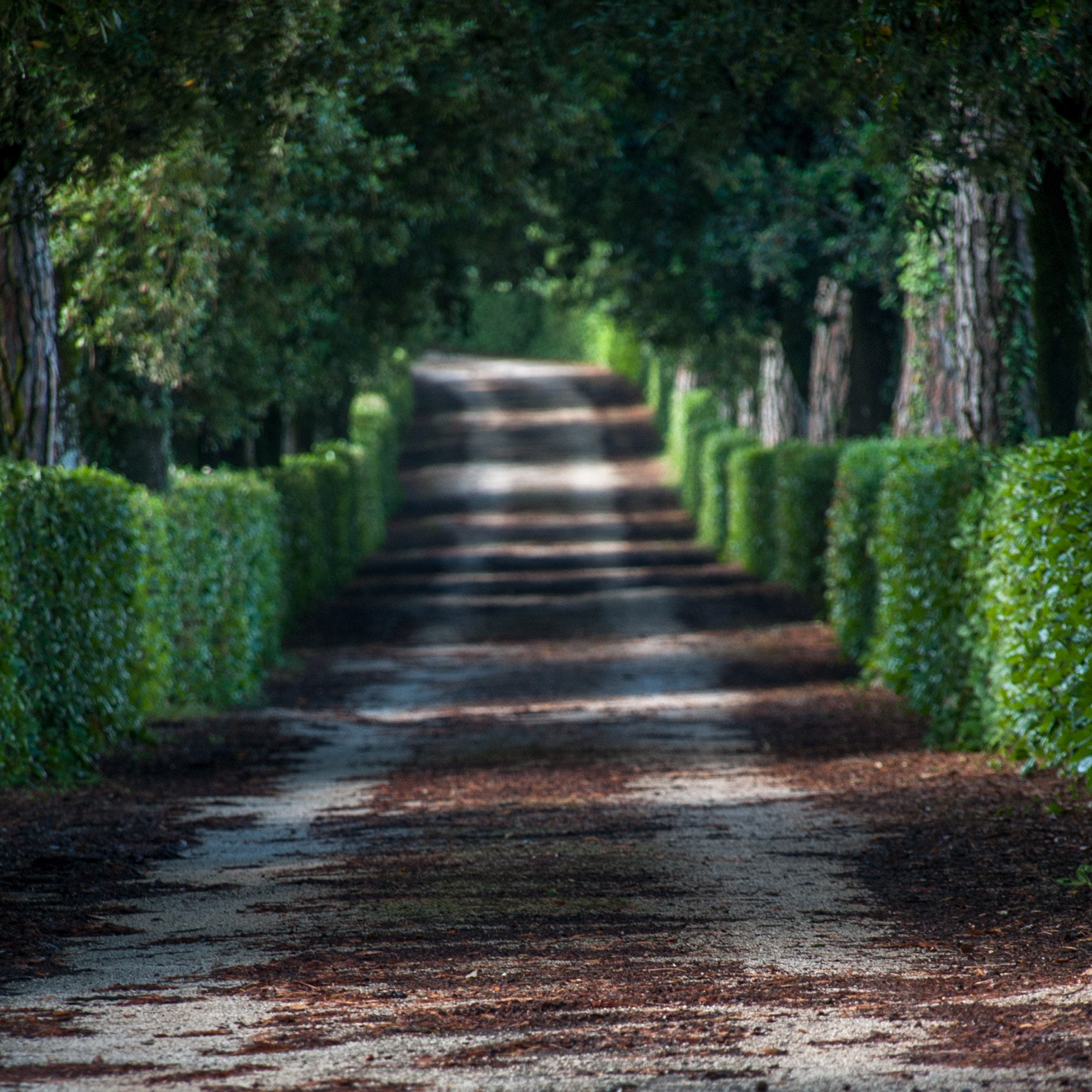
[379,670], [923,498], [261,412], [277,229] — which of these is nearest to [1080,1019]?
[923,498]

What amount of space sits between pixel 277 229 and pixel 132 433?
2.42 meters

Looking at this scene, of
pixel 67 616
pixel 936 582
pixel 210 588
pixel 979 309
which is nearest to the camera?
pixel 67 616

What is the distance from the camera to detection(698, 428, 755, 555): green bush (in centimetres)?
3009

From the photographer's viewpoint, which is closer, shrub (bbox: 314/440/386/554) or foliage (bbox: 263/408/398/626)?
foliage (bbox: 263/408/398/626)

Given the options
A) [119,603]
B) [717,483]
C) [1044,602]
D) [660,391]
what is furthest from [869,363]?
[660,391]

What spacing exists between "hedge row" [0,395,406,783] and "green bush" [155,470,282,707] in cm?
2

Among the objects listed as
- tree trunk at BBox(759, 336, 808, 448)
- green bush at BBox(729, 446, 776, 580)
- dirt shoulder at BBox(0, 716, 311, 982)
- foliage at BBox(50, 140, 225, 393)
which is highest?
foliage at BBox(50, 140, 225, 393)

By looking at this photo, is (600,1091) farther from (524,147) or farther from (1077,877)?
(524,147)

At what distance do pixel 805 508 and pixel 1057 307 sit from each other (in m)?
10.6

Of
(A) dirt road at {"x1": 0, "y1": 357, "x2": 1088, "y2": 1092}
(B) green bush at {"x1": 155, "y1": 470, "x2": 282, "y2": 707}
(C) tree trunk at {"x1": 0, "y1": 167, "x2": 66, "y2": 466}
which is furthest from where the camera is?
(B) green bush at {"x1": 155, "y1": 470, "x2": 282, "y2": 707}

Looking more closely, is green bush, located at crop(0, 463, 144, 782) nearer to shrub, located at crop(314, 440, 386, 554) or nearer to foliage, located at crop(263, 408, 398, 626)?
foliage, located at crop(263, 408, 398, 626)

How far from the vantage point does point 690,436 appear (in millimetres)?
38281

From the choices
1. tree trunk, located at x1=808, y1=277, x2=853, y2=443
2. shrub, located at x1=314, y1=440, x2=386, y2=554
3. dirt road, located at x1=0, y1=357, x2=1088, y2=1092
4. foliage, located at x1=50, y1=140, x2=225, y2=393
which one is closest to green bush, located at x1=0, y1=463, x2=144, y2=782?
dirt road, located at x1=0, y1=357, x2=1088, y2=1092

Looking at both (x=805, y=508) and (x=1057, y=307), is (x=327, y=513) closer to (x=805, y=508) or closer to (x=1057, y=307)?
(x=805, y=508)
